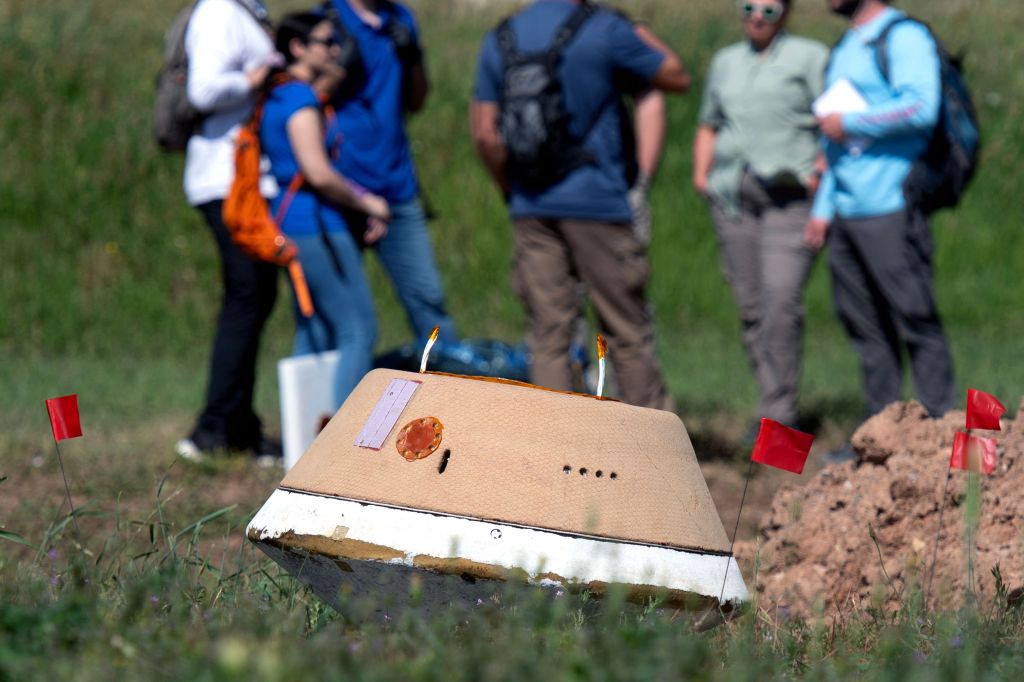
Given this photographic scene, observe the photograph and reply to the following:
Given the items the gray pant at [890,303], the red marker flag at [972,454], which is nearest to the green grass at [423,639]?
the red marker flag at [972,454]

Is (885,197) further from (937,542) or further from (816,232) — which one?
(937,542)

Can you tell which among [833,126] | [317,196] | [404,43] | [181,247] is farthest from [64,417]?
[181,247]

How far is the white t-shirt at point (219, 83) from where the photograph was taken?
20.2 feet

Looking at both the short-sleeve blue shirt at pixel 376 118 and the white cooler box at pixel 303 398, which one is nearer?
the white cooler box at pixel 303 398

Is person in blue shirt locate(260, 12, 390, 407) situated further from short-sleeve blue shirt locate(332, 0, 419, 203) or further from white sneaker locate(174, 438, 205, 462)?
white sneaker locate(174, 438, 205, 462)

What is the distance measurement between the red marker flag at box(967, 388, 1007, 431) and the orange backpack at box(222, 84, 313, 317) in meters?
3.03

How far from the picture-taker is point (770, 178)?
7074 millimetres

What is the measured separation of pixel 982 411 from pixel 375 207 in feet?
10.2

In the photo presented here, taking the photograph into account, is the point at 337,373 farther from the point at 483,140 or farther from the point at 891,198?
the point at 891,198

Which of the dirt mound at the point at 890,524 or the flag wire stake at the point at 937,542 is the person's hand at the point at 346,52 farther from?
the flag wire stake at the point at 937,542

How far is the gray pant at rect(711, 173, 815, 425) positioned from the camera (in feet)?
23.2

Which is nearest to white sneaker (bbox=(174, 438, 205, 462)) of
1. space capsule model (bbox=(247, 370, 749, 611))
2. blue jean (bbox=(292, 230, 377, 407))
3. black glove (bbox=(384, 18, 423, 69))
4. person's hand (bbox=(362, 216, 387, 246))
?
blue jean (bbox=(292, 230, 377, 407))

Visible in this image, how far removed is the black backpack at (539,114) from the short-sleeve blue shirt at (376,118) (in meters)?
0.60

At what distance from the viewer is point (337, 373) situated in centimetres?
614
